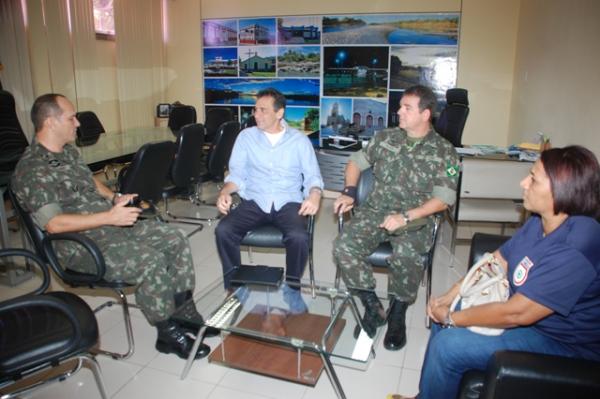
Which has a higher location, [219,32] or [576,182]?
[219,32]

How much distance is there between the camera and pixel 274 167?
2896 millimetres

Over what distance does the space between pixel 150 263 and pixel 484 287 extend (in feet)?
4.92

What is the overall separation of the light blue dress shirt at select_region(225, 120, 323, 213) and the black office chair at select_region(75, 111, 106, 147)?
7.47ft

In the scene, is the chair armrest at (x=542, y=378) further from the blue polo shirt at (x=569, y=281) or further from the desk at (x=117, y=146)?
the desk at (x=117, y=146)

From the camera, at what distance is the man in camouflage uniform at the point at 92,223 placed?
81.7 inches

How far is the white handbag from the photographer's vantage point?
161 centimetres

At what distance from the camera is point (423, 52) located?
5.80 metres

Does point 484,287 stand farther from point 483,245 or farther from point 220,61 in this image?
point 220,61

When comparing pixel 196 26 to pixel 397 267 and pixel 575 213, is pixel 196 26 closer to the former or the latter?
pixel 397 267

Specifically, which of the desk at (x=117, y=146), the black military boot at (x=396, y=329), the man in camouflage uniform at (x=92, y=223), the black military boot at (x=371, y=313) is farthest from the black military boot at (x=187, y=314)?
the desk at (x=117, y=146)

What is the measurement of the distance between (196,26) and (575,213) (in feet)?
20.5

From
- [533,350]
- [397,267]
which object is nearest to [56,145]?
[397,267]

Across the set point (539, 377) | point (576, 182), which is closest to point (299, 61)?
point (576, 182)

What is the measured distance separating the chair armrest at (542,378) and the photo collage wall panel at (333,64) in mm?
4422
